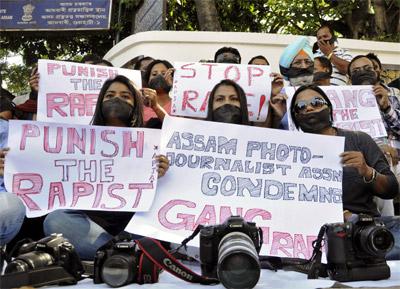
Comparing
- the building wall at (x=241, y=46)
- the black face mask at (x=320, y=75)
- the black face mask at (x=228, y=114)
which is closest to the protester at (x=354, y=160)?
the black face mask at (x=228, y=114)

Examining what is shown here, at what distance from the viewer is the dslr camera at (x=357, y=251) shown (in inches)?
108

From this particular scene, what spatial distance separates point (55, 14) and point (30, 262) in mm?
17236

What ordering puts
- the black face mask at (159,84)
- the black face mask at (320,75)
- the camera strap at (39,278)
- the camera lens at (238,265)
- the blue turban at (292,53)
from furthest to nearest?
the black face mask at (320,75), the blue turban at (292,53), the black face mask at (159,84), the camera strap at (39,278), the camera lens at (238,265)

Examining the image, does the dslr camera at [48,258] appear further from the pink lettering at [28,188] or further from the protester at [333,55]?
the protester at [333,55]

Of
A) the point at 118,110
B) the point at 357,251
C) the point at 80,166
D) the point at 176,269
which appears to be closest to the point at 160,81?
the point at 118,110

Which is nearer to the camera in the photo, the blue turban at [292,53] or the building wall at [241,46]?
the blue turban at [292,53]

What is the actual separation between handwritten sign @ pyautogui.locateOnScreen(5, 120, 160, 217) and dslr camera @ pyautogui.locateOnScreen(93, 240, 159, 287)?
796 millimetres

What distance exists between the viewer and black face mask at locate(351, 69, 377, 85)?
5215 millimetres

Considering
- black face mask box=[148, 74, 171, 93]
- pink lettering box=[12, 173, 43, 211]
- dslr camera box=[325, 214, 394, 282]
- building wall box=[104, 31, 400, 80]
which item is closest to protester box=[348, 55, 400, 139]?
black face mask box=[148, 74, 171, 93]

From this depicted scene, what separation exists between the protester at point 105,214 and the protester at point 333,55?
2618 millimetres

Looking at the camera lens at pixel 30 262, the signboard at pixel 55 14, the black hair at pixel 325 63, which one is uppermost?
the signboard at pixel 55 14

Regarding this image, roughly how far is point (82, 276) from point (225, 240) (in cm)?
80

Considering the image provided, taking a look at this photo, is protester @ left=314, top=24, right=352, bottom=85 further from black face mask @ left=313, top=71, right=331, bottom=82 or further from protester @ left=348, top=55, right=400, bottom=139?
protester @ left=348, top=55, right=400, bottom=139

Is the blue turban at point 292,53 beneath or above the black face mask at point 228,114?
above
